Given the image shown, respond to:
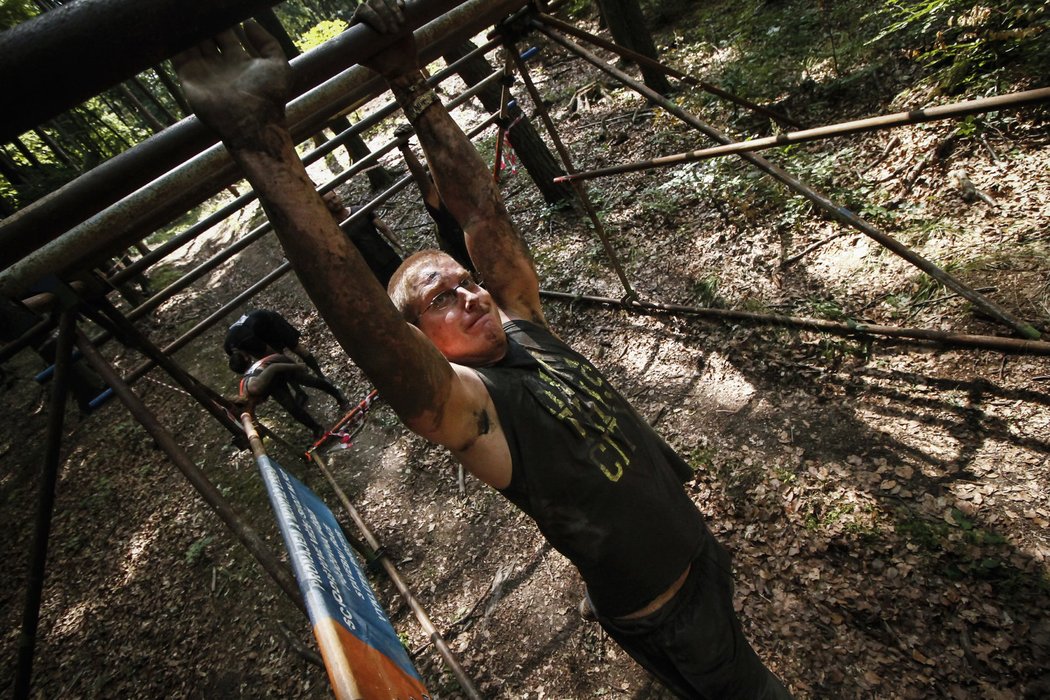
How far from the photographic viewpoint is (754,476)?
11.7 feet

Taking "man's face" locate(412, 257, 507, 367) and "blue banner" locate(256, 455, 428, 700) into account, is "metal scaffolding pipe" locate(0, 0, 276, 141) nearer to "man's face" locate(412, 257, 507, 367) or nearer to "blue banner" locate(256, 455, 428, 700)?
"man's face" locate(412, 257, 507, 367)

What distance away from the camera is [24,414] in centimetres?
971

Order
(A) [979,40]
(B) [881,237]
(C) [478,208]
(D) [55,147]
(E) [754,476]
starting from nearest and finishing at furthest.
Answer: (C) [478,208]
(B) [881,237]
(E) [754,476]
(A) [979,40]
(D) [55,147]

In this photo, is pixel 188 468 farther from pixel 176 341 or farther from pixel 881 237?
pixel 881 237

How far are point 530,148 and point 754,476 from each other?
5429 mm

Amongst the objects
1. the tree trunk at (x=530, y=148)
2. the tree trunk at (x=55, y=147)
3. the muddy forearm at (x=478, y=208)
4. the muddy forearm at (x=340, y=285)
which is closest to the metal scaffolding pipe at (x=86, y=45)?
the muddy forearm at (x=340, y=285)

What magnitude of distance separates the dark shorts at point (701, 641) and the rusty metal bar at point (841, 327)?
2.36m

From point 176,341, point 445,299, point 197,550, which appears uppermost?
point 176,341

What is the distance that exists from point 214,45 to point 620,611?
2307 millimetres

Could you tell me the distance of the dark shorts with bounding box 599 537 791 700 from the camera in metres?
1.99

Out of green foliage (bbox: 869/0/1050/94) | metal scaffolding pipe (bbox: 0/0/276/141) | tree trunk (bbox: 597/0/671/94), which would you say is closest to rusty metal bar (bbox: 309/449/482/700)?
metal scaffolding pipe (bbox: 0/0/276/141)

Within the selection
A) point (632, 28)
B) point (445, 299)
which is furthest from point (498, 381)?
point (632, 28)

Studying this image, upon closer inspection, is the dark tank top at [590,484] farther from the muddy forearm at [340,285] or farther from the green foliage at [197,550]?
the green foliage at [197,550]

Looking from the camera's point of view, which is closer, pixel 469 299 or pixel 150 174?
pixel 150 174
